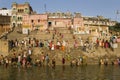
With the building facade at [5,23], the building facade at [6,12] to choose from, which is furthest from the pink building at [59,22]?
the building facade at [6,12]

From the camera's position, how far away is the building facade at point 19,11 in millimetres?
68800

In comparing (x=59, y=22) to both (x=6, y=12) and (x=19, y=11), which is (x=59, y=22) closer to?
(x=19, y=11)

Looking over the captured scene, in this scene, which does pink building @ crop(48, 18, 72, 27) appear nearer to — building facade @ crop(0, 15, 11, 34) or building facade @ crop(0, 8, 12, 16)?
building facade @ crop(0, 15, 11, 34)

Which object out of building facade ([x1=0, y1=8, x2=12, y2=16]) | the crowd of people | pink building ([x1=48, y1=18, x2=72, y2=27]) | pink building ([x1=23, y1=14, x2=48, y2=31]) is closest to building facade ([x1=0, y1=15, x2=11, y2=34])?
pink building ([x1=23, y1=14, x2=48, y2=31])

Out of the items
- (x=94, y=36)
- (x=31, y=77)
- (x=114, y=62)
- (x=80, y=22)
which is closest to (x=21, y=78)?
(x=31, y=77)

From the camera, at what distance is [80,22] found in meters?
65.2

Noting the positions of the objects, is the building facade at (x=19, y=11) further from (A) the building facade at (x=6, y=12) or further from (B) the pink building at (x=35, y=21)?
(A) the building facade at (x=6, y=12)

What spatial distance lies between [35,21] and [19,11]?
7.23 metres

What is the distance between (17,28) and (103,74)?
3003 cm

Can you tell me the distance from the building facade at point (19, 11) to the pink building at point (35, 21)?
3302 mm

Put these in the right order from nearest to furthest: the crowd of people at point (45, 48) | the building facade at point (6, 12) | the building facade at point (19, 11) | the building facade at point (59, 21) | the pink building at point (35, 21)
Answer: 1. the crowd of people at point (45, 48)
2. the pink building at point (35, 21)
3. the building facade at point (59, 21)
4. the building facade at point (19, 11)
5. the building facade at point (6, 12)

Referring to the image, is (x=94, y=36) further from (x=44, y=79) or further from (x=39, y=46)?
(x=44, y=79)

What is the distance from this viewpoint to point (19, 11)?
232 feet

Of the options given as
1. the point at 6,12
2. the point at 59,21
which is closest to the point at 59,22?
the point at 59,21
